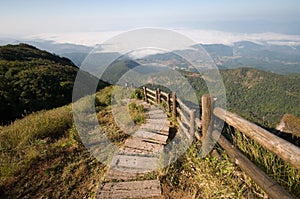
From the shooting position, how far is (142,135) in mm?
6348

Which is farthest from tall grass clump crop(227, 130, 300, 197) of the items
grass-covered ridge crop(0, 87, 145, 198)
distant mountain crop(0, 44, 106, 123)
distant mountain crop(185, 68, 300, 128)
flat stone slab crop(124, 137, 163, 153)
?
distant mountain crop(185, 68, 300, 128)

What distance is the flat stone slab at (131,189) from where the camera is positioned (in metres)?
3.72

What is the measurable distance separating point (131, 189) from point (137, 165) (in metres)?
0.84

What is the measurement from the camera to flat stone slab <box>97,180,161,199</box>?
12.2 ft

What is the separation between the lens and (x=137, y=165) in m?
4.70

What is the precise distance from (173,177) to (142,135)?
241 centimetres

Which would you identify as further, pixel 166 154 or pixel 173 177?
pixel 166 154

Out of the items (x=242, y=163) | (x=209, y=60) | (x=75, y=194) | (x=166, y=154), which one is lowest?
(x=75, y=194)

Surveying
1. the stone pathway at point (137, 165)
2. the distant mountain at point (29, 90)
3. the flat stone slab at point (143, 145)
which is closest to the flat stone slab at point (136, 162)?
the stone pathway at point (137, 165)

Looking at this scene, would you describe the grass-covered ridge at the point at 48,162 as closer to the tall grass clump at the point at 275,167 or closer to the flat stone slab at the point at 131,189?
the flat stone slab at the point at 131,189

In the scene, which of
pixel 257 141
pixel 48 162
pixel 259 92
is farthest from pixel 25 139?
pixel 259 92

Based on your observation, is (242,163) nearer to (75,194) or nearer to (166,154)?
(166,154)

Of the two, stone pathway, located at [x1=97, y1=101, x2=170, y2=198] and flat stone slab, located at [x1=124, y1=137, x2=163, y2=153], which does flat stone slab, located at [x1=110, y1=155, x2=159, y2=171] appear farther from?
flat stone slab, located at [x1=124, y1=137, x2=163, y2=153]

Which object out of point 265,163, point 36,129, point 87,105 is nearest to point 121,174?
point 265,163
